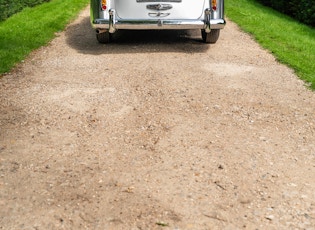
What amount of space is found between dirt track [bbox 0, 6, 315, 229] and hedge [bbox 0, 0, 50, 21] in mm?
6452

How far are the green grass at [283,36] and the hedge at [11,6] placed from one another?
554 cm

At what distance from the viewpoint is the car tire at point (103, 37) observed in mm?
10719

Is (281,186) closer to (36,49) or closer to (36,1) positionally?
(36,49)

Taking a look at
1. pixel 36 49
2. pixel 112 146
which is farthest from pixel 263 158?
pixel 36 49

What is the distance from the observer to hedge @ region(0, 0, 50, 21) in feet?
51.8

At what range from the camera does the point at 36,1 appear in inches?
736

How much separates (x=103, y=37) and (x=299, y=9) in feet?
25.2

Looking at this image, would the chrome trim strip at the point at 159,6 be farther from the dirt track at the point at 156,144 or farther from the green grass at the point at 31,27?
the green grass at the point at 31,27

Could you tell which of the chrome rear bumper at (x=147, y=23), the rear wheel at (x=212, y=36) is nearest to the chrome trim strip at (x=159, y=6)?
the chrome rear bumper at (x=147, y=23)

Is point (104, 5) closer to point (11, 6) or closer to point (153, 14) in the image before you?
point (153, 14)

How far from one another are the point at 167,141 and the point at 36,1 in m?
13.7

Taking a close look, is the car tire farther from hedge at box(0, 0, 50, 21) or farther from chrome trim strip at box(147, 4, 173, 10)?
hedge at box(0, 0, 50, 21)

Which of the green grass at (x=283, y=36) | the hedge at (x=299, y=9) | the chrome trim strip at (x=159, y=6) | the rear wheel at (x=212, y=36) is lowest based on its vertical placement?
the hedge at (x=299, y=9)

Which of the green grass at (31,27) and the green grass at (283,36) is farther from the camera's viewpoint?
the green grass at (31,27)
